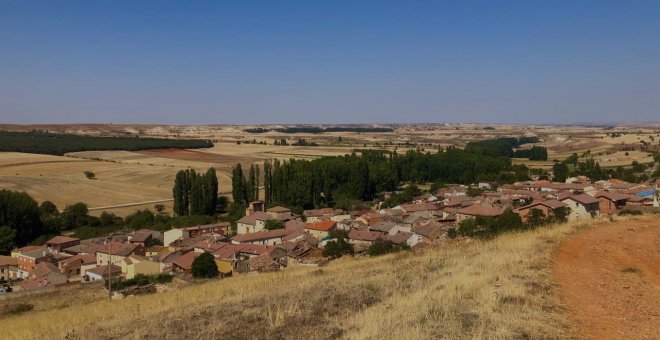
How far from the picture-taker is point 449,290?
27.5 feet

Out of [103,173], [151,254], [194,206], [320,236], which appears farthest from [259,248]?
[103,173]

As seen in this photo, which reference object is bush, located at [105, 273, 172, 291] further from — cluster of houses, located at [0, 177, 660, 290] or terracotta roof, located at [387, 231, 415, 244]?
terracotta roof, located at [387, 231, 415, 244]

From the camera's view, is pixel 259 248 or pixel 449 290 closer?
pixel 449 290

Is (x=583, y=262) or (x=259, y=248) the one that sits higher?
(x=583, y=262)

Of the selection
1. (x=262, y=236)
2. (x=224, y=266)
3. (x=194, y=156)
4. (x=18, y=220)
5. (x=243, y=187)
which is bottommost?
(x=224, y=266)

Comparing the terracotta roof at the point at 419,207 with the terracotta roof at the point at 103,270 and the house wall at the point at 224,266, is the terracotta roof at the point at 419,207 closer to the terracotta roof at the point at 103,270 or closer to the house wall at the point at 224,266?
the house wall at the point at 224,266

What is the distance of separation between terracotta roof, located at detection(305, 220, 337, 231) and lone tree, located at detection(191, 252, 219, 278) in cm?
1358

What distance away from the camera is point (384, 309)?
7.62m

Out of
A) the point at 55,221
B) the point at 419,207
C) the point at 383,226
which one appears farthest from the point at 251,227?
the point at 55,221

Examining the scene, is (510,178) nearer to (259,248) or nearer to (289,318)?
(259,248)

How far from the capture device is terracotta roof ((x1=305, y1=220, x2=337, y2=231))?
1693 inches

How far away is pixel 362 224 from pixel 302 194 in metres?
15.5

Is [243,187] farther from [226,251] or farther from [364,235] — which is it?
[364,235]

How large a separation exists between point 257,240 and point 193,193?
17.1 m
